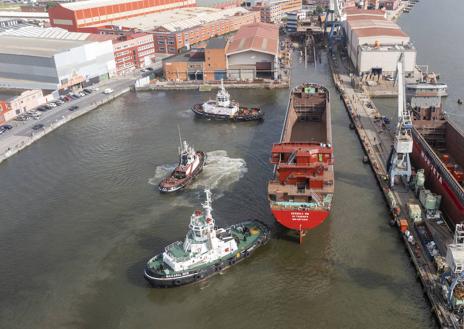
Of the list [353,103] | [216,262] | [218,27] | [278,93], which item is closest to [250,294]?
[216,262]

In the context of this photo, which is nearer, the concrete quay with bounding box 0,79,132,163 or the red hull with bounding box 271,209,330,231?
the red hull with bounding box 271,209,330,231

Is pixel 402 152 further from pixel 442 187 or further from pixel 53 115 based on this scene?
pixel 53 115

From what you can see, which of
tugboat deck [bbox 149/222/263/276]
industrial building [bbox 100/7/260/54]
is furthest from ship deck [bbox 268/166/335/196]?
industrial building [bbox 100/7/260/54]

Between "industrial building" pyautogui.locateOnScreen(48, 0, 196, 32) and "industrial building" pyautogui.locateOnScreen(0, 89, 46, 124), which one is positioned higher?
"industrial building" pyautogui.locateOnScreen(48, 0, 196, 32)

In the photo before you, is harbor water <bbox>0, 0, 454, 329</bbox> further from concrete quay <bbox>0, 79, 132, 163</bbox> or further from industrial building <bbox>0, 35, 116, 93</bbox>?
industrial building <bbox>0, 35, 116, 93</bbox>

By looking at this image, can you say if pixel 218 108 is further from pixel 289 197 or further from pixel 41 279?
pixel 41 279

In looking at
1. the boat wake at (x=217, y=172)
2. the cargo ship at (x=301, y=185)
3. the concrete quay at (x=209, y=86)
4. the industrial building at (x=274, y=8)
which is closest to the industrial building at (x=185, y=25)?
the industrial building at (x=274, y=8)
